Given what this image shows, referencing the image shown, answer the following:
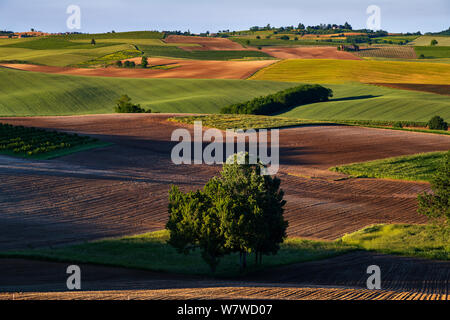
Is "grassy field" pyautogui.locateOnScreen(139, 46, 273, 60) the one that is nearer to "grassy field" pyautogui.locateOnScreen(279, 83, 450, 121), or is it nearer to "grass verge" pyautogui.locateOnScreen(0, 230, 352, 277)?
"grassy field" pyautogui.locateOnScreen(279, 83, 450, 121)

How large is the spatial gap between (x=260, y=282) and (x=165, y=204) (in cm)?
2008

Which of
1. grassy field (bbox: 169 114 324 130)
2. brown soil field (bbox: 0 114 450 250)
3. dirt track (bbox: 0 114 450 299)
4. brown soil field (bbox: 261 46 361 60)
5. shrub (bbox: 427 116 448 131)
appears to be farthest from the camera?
brown soil field (bbox: 261 46 361 60)

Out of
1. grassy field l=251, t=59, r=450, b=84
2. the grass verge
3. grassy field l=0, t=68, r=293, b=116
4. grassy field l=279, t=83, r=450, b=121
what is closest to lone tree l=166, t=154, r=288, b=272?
the grass verge

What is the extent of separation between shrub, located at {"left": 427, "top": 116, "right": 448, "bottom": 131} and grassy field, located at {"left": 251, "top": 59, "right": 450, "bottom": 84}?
161ft

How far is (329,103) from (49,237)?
90.4 meters

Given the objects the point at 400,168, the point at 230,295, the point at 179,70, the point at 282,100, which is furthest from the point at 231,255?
the point at 179,70

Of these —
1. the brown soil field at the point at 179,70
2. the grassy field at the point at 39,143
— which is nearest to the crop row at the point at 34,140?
the grassy field at the point at 39,143

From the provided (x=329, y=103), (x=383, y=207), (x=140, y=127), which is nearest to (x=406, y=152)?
(x=383, y=207)

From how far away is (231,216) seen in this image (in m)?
30.0

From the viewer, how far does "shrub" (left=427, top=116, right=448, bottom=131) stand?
94.1m

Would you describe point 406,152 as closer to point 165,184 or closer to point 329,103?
point 165,184

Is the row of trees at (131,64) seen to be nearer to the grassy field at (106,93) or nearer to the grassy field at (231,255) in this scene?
the grassy field at (106,93)

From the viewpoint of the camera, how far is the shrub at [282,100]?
4419 inches
